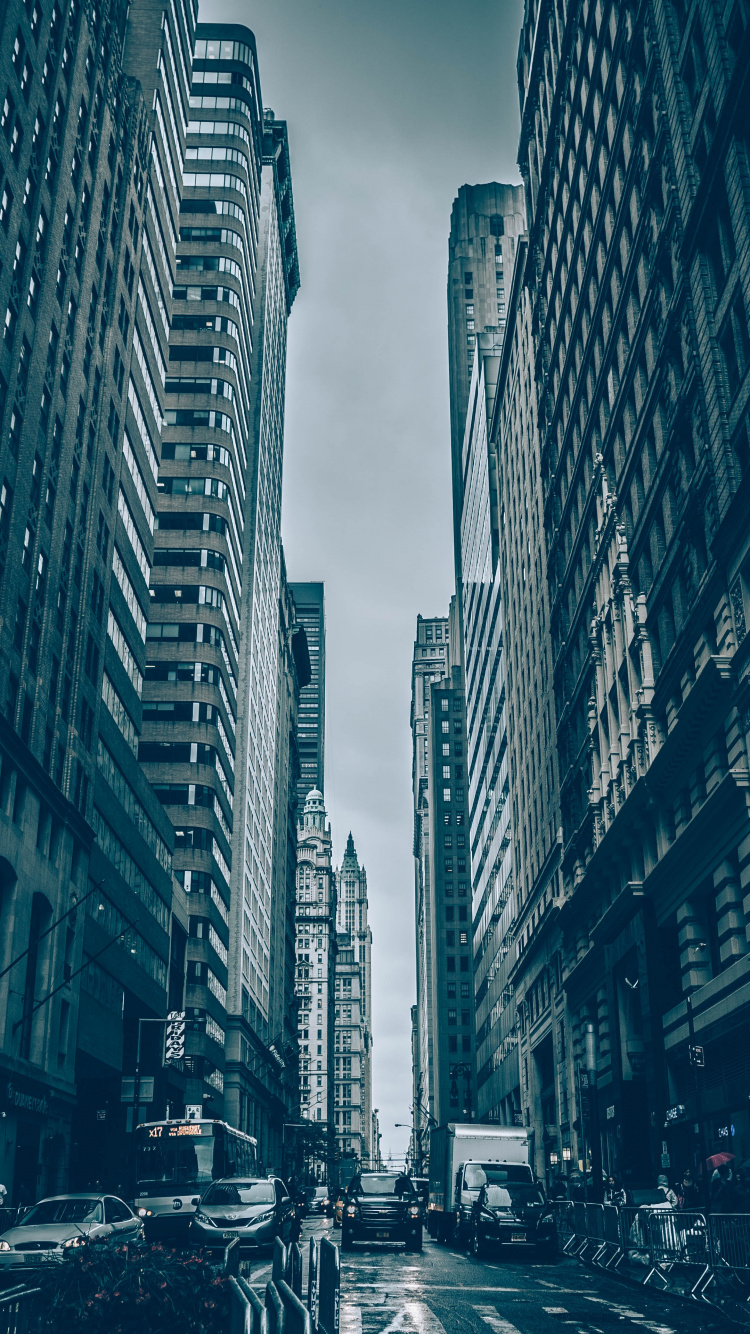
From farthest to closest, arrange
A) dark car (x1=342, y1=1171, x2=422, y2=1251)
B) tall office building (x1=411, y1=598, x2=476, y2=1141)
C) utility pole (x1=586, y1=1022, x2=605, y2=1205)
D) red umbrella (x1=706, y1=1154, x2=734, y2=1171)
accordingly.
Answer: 1. tall office building (x1=411, y1=598, x2=476, y2=1141)
2. utility pole (x1=586, y1=1022, x2=605, y2=1205)
3. dark car (x1=342, y1=1171, x2=422, y2=1251)
4. red umbrella (x1=706, y1=1154, x2=734, y2=1171)

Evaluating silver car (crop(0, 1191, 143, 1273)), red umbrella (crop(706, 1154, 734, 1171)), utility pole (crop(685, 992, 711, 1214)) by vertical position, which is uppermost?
utility pole (crop(685, 992, 711, 1214))

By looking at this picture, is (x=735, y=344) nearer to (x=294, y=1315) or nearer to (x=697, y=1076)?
(x=697, y=1076)

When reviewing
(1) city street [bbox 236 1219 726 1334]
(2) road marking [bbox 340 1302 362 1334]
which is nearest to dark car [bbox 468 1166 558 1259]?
(1) city street [bbox 236 1219 726 1334]

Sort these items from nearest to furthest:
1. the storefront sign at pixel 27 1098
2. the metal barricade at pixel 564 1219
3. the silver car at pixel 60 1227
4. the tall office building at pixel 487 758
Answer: the silver car at pixel 60 1227 → the metal barricade at pixel 564 1219 → the storefront sign at pixel 27 1098 → the tall office building at pixel 487 758

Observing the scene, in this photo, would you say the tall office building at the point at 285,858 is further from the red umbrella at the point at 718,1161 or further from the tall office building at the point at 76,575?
the red umbrella at the point at 718,1161

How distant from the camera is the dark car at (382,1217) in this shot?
3122 centimetres

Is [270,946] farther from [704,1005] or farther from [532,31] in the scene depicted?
[704,1005]

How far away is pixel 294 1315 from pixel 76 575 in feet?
163

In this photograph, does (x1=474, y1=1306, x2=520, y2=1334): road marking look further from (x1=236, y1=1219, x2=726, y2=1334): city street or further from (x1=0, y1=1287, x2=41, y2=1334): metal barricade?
(x1=0, y1=1287, x2=41, y2=1334): metal barricade

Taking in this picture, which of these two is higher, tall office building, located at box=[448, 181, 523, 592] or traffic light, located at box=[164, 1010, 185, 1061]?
tall office building, located at box=[448, 181, 523, 592]

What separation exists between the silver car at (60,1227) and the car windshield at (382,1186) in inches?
383

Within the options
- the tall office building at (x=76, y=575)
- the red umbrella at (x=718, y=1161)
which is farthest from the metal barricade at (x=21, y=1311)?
the tall office building at (x=76, y=575)

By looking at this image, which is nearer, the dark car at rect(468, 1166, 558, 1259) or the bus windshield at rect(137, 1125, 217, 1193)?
the dark car at rect(468, 1166, 558, 1259)

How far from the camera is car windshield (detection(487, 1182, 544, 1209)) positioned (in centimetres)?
2953
